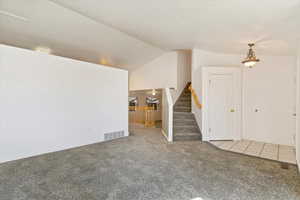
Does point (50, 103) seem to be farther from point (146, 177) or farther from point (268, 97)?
point (268, 97)

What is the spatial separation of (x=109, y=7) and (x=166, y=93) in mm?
3400

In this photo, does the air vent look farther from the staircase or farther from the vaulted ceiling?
the vaulted ceiling

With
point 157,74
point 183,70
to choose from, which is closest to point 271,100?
point 183,70

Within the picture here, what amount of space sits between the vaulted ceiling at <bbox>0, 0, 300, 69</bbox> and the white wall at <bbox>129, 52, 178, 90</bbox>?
266 cm

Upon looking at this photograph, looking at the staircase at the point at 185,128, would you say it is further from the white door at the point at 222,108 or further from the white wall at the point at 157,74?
the white wall at the point at 157,74

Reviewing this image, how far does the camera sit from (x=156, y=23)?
3.68 metres

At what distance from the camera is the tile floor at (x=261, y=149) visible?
12.3 ft

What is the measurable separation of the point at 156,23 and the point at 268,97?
14.5 feet

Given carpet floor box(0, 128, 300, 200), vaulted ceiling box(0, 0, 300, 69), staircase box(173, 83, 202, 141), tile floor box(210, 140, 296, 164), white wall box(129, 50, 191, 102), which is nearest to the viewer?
carpet floor box(0, 128, 300, 200)

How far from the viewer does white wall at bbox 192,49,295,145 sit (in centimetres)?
491

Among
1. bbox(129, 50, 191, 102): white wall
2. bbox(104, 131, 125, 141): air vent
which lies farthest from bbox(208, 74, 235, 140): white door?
bbox(104, 131, 125, 141): air vent

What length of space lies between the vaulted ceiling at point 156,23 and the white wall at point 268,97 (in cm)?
42

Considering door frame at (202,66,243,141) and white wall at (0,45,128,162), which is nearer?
white wall at (0,45,128,162)

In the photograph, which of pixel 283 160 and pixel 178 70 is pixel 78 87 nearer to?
pixel 178 70
